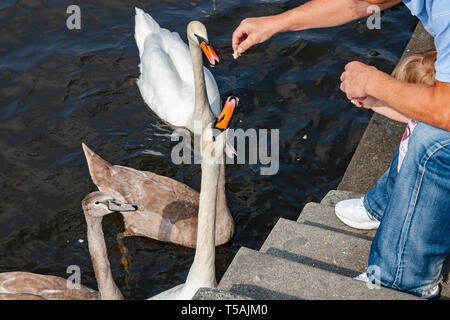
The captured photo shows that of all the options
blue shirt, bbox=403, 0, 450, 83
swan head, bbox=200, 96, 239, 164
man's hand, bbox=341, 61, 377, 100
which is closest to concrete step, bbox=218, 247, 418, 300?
swan head, bbox=200, 96, 239, 164

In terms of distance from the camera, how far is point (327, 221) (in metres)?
5.05

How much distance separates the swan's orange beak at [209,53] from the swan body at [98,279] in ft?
6.29

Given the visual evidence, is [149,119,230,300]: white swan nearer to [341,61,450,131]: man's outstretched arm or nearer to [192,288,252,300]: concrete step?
[341,61,450,131]: man's outstretched arm

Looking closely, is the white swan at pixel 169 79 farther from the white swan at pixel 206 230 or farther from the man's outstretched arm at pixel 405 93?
the man's outstretched arm at pixel 405 93

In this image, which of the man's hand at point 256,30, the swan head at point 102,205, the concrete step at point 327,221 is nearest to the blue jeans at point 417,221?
the concrete step at point 327,221

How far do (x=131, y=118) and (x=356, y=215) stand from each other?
171 inches

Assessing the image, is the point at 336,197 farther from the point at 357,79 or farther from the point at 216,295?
the point at 216,295

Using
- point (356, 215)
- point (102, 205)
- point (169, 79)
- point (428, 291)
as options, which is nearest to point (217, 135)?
point (356, 215)

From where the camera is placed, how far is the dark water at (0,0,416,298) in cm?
671

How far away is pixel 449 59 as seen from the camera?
3234 millimetres

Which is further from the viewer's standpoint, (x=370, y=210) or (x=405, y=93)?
(x=370, y=210)

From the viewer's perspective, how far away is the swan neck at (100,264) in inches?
220
